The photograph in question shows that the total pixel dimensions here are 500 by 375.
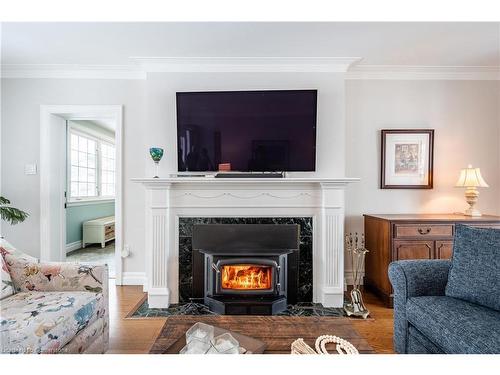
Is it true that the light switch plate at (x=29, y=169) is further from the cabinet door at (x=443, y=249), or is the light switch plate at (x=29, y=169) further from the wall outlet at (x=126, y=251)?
→ the cabinet door at (x=443, y=249)

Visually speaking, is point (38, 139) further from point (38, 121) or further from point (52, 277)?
point (52, 277)

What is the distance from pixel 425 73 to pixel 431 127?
1.89ft

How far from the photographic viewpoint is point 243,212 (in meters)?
2.41

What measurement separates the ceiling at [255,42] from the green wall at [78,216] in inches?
93.9

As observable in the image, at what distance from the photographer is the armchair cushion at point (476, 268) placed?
1.30m

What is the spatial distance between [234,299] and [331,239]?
0.99 m

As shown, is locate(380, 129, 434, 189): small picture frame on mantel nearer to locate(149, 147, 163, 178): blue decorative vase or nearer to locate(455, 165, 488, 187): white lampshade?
locate(455, 165, 488, 187): white lampshade

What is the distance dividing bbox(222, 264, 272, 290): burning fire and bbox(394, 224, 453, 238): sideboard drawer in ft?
3.91

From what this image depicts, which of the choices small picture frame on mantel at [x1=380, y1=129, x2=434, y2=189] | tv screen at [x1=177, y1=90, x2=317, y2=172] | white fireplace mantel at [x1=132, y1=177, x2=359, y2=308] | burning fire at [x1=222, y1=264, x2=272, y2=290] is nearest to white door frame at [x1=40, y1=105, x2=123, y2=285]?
white fireplace mantel at [x1=132, y1=177, x2=359, y2=308]

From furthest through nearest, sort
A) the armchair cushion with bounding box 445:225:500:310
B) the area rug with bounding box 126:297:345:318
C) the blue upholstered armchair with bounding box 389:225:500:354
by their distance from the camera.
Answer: the area rug with bounding box 126:297:345:318 → the armchair cushion with bounding box 445:225:500:310 → the blue upholstered armchair with bounding box 389:225:500:354

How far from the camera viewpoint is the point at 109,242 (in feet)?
16.3

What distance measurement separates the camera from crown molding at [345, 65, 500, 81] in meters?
2.78

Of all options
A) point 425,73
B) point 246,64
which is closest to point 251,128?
point 246,64
